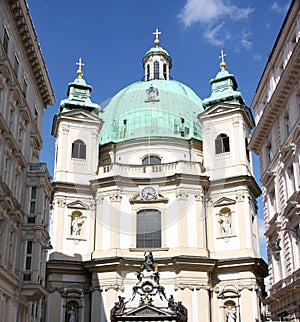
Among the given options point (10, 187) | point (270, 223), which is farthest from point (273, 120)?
point (10, 187)

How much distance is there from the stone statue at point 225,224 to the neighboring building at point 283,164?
1295cm

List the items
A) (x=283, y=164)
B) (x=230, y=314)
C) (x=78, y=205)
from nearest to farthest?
(x=283, y=164)
(x=230, y=314)
(x=78, y=205)

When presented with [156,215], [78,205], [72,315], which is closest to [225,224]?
[156,215]

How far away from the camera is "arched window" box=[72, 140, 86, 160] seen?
5106 cm

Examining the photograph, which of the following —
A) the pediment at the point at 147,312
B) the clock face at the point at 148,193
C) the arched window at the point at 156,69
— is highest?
the arched window at the point at 156,69

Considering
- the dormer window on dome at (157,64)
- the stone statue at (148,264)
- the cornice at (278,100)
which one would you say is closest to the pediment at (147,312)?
the stone statue at (148,264)

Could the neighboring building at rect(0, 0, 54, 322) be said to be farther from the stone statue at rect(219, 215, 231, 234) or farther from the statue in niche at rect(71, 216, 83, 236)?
the stone statue at rect(219, 215, 231, 234)

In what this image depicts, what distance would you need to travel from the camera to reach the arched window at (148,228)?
154 ft

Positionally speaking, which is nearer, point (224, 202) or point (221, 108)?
point (224, 202)

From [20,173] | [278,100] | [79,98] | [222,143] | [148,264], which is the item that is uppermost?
[79,98]

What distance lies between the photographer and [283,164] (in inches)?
1184

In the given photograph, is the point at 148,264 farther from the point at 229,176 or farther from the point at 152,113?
the point at 152,113

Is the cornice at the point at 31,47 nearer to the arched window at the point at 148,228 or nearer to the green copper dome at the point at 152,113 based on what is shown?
the arched window at the point at 148,228

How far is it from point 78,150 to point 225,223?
49.9ft
